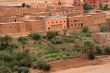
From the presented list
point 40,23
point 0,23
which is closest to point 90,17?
point 40,23

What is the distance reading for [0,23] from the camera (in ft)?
78.8

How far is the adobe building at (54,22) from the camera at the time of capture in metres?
25.5

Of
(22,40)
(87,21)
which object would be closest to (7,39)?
(22,40)

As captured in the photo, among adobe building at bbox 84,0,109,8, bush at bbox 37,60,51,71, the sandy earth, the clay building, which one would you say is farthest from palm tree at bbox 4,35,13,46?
adobe building at bbox 84,0,109,8

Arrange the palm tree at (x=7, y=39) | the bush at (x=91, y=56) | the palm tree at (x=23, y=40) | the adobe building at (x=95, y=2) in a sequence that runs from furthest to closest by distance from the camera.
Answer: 1. the adobe building at (x=95, y=2)
2. the bush at (x=91, y=56)
3. the palm tree at (x=23, y=40)
4. the palm tree at (x=7, y=39)

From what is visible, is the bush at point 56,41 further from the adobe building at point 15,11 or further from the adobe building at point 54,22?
the adobe building at point 15,11

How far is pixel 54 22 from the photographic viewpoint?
25859 mm

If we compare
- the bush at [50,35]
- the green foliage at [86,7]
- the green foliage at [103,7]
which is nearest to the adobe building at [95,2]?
the green foliage at [103,7]

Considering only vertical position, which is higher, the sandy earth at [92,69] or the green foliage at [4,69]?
the green foliage at [4,69]

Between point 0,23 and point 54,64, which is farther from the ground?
point 0,23

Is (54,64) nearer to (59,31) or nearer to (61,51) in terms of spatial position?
(61,51)

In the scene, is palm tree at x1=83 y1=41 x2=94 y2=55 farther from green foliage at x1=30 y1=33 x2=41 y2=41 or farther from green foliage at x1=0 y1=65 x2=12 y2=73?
green foliage at x1=0 y1=65 x2=12 y2=73

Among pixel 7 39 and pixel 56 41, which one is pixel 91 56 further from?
pixel 7 39

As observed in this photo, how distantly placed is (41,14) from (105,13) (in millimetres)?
3842
